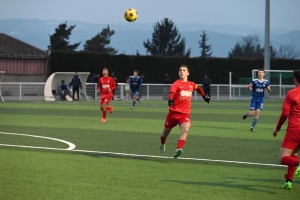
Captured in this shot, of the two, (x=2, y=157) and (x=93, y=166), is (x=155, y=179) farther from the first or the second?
(x=2, y=157)

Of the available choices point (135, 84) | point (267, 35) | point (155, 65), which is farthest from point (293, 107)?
point (155, 65)

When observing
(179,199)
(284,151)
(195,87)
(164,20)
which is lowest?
(179,199)

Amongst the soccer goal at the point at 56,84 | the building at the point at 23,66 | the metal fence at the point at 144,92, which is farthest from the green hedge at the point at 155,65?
the soccer goal at the point at 56,84

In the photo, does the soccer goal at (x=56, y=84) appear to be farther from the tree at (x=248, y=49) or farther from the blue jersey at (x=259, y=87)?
the tree at (x=248, y=49)

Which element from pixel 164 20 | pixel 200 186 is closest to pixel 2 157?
pixel 200 186

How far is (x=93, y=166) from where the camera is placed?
12258 millimetres

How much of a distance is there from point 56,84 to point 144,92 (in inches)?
353

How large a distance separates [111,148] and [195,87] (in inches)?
118

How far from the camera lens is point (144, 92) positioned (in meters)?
53.3

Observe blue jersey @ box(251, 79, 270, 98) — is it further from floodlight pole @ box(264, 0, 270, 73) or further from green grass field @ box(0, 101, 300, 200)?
floodlight pole @ box(264, 0, 270, 73)

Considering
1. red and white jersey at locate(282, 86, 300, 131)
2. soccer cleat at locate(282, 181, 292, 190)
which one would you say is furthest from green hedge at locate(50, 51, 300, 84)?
red and white jersey at locate(282, 86, 300, 131)

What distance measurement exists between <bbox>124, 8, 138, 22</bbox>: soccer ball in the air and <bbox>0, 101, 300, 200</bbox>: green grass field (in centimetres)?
455

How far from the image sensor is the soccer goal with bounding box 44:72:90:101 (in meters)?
45.6

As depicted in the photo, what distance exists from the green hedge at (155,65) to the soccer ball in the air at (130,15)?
3797 centimetres
